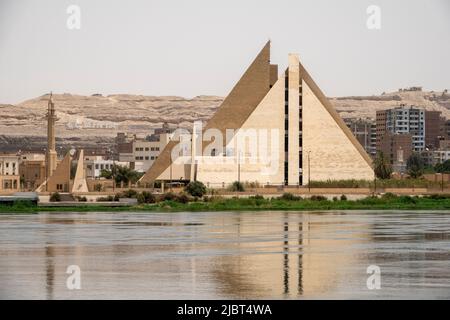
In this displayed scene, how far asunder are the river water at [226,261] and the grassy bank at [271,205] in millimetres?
16898

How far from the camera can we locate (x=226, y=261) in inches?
936

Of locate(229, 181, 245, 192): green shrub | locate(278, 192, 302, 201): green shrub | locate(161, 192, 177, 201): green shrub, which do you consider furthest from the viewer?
locate(229, 181, 245, 192): green shrub

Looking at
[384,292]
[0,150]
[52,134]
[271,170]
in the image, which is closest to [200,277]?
[384,292]

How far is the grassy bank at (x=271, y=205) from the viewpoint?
54.5 m

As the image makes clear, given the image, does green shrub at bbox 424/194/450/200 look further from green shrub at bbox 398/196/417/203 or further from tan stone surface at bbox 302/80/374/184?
tan stone surface at bbox 302/80/374/184

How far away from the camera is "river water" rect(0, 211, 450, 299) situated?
62.2 feet

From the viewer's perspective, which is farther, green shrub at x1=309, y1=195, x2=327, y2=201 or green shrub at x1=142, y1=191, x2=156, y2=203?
green shrub at x1=309, y1=195, x2=327, y2=201

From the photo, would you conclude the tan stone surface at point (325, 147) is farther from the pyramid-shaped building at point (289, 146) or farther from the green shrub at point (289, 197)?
the green shrub at point (289, 197)

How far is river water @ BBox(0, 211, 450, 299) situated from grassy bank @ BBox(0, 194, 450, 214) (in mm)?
16898

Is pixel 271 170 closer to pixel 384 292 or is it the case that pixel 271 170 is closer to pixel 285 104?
pixel 285 104

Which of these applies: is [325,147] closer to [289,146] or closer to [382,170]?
[289,146]

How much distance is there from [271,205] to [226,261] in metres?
33.6

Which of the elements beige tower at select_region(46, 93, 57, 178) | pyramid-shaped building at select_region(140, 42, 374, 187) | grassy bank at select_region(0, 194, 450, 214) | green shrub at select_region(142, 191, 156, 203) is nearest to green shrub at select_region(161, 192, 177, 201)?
green shrub at select_region(142, 191, 156, 203)
